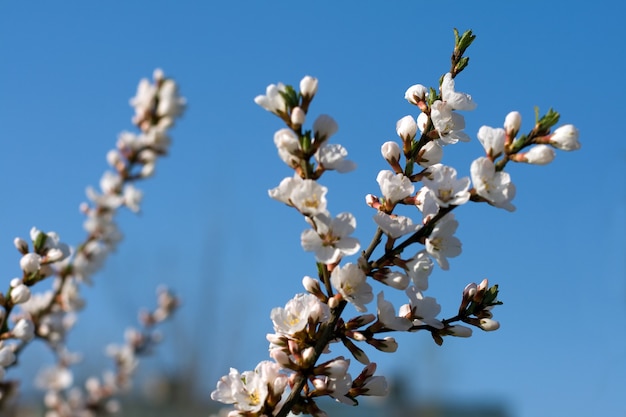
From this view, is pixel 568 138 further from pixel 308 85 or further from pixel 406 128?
pixel 308 85

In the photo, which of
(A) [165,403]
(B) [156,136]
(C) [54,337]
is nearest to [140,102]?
(B) [156,136]

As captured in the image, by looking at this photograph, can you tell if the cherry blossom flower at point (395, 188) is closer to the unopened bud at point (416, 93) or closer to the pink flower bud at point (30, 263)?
the unopened bud at point (416, 93)

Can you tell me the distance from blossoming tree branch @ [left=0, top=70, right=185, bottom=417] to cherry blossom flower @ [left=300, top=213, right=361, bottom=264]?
0.95 m

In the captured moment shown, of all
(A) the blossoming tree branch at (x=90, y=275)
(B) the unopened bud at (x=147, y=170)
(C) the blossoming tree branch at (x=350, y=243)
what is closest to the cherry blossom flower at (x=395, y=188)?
(C) the blossoming tree branch at (x=350, y=243)

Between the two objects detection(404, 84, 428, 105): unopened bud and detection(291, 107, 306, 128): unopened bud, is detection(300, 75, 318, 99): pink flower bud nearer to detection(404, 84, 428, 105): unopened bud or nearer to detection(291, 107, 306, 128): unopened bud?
detection(291, 107, 306, 128): unopened bud

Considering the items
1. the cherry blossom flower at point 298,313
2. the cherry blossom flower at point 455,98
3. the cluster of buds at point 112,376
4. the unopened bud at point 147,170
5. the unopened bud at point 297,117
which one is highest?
the unopened bud at point 147,170

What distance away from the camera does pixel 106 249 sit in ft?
11.1

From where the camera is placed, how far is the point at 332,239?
139 centimetres

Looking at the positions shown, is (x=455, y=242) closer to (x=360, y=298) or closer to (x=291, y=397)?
(x=360, y=298)

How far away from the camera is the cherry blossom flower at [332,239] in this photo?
1.38m

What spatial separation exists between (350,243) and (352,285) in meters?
0.08

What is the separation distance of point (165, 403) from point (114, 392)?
496 inches

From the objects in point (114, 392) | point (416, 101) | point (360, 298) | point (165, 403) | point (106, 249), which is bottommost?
point (360, 298)

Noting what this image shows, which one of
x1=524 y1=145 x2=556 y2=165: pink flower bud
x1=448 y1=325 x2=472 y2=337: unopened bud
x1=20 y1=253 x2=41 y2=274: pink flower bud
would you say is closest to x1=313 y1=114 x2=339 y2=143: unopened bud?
x1=524 y1=145 x2=556 y2=165: pink flower bud
